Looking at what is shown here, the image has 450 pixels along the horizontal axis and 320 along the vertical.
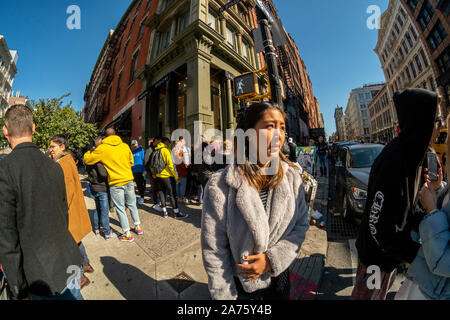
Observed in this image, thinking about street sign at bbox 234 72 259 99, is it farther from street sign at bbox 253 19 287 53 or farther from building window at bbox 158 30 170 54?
building window at bbox 158 30 170 54

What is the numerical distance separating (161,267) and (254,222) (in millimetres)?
2288

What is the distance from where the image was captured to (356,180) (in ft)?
11.9

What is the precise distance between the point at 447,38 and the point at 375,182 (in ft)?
107

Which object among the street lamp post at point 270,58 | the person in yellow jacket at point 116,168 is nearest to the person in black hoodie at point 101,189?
the person in yellow jacket at point 116,168

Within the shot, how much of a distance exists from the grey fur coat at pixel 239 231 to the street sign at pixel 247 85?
12.9ft

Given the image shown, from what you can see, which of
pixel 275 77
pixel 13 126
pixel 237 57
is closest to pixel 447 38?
pixel 237 57

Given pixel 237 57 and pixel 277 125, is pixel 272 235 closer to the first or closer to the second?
pixel 277 125

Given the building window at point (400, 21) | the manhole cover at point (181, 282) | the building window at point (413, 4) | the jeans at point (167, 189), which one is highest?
the building window at point (400, 21)

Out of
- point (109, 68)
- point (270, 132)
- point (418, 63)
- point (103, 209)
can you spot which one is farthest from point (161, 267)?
point (418, 63)

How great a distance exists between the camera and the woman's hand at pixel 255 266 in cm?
110

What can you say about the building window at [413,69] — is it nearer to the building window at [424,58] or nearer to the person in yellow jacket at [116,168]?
the building window at [424,58]

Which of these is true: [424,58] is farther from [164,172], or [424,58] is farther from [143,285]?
[143,285]

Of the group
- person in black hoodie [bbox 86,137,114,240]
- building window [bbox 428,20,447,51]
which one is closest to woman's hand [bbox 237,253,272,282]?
person in black hoodie [bbox 86,137,114,240]
